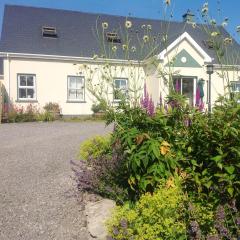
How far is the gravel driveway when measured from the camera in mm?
4418

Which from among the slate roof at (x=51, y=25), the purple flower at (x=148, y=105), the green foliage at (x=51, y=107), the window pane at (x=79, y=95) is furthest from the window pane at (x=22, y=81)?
the purple flower at (x=148, y=105)

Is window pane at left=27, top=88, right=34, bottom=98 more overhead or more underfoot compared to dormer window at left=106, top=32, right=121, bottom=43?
more underfoot

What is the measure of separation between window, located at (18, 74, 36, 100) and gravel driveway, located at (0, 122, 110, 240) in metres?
11.4

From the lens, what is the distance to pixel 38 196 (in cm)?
562

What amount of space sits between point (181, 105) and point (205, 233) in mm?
1409

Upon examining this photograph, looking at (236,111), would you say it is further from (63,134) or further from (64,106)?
(64,106)

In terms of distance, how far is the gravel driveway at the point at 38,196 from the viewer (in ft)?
14.5

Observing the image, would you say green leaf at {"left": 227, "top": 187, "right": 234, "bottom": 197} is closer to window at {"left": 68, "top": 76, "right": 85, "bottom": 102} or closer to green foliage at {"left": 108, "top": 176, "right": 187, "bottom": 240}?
green foliage at {"left": 108, "top": 176, "right": 187, "bottom": 240}

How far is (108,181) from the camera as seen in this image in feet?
16.9

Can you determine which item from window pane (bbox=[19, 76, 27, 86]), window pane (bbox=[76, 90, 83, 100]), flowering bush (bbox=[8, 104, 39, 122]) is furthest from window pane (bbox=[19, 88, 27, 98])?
window pane (bbox=[76, 90, 83, 100])

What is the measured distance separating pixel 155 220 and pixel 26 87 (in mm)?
18912

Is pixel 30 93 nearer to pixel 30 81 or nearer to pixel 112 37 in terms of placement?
pixel 30 81

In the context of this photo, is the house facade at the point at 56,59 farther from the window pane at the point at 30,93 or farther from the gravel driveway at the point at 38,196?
the gravel driveway at the point at 38,196

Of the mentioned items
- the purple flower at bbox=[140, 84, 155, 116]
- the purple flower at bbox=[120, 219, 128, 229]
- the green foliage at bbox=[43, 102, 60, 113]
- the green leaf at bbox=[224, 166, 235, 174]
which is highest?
the purple flower at bbox=[140, 84, 155, 116]
